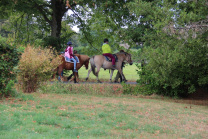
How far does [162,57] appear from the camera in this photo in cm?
1416

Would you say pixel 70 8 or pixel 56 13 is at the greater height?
pixel 70 8

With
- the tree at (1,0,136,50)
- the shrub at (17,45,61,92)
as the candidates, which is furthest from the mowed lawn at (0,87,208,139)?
the tree at (1,0,136,50)

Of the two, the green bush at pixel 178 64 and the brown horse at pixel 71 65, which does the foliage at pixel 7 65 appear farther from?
the brown horse at pixel 71 65

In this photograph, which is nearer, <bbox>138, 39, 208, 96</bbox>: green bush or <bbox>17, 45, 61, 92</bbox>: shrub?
<bbox>138, 39, 208, 96</bbox>: green bush

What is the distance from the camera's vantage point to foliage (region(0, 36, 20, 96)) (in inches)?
443

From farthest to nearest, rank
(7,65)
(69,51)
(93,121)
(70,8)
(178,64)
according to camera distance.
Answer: (70,8) < (69,51) < (178,64) < (7,65) < (93,121)

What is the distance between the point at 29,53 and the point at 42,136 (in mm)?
7428

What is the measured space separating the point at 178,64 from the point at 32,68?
7.06 metres

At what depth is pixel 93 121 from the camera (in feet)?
27.1

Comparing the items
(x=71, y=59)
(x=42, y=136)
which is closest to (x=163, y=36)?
(x=71, y=59)

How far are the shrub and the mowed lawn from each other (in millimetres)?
2344

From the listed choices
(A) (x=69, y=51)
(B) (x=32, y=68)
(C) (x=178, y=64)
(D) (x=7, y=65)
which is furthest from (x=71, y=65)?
(D) (x=7, y=65)

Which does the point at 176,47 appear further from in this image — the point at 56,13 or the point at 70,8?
the point at 56,13

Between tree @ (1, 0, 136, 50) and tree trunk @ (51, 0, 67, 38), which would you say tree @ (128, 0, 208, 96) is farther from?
tree trunk @ (51, 0, 67, 38)
